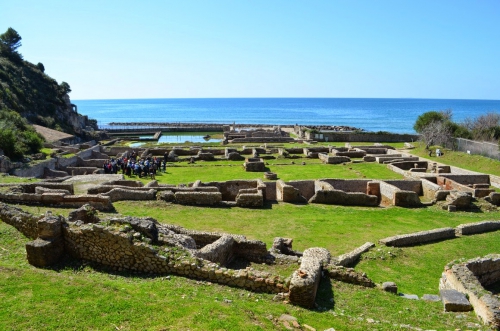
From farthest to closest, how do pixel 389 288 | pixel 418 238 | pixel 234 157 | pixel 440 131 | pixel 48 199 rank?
pixel 440 131 → pixel 234 157 → pixel 48 199 → pixel 418 238 → pixel 389 288

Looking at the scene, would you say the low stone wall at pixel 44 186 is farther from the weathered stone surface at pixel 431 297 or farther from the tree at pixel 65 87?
the tree at pixel 65 87

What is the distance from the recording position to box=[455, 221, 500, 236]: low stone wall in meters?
18.9

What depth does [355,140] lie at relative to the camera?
203 ft

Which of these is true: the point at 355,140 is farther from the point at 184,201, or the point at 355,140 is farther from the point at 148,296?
the point at 148,296

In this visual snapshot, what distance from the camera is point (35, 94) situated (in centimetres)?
7800

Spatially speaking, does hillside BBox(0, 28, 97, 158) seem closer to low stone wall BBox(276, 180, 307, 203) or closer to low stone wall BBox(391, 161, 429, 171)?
low stone wall BBox(276, 180, 307, 203)

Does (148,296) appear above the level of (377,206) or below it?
above

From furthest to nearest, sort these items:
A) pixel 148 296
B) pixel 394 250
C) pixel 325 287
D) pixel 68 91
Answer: pixel 68 91
pixel 394 250
pixel 325 287
pixel 148 296

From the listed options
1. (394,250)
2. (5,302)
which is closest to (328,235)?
(394,250)

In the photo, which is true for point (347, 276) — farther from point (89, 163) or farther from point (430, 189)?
point (89, 163)

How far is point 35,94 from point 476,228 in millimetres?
79946

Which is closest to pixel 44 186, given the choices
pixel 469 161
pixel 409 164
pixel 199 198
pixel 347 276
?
pixel 199 198

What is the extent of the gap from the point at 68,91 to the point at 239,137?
5030 centimetres

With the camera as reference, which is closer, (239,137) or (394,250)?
(394,250)
